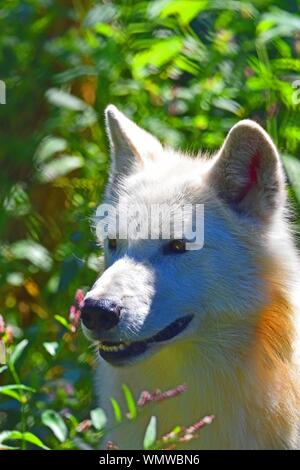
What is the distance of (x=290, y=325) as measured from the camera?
4.50 meters

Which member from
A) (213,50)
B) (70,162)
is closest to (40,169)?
(70,162)

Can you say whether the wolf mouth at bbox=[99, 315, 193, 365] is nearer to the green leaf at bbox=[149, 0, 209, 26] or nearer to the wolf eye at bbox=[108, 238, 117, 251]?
the wolf eye at bbox=[108, 238, 117, 251]

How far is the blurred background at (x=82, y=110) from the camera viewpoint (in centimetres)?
589

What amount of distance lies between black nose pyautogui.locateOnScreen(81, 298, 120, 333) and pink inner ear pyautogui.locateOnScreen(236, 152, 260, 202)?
792mm

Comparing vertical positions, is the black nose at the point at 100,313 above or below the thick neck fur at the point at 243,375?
above

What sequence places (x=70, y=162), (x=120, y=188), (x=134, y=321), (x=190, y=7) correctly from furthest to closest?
(x=70, y=162), (x=190, y=7), (x=120, y=188), (x=134, y=321)

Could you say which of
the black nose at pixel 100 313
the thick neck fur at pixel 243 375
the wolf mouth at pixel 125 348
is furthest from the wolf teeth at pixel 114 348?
the thick neck fur at pixel 243 375

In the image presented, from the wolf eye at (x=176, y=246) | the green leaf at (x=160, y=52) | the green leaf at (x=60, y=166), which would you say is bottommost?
the green leaf at (x=60, y=166)

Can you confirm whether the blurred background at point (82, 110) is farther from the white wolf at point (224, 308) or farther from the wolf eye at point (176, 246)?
the wolf eye at point (176, 246)

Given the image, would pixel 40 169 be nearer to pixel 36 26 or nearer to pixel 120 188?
pixel 36 26

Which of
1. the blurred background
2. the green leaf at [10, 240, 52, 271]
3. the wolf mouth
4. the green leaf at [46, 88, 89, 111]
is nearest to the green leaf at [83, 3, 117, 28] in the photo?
the blurred background

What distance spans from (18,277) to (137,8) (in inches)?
70.9

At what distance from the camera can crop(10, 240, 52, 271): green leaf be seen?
6793mm

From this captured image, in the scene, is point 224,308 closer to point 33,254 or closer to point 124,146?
point 124,146
